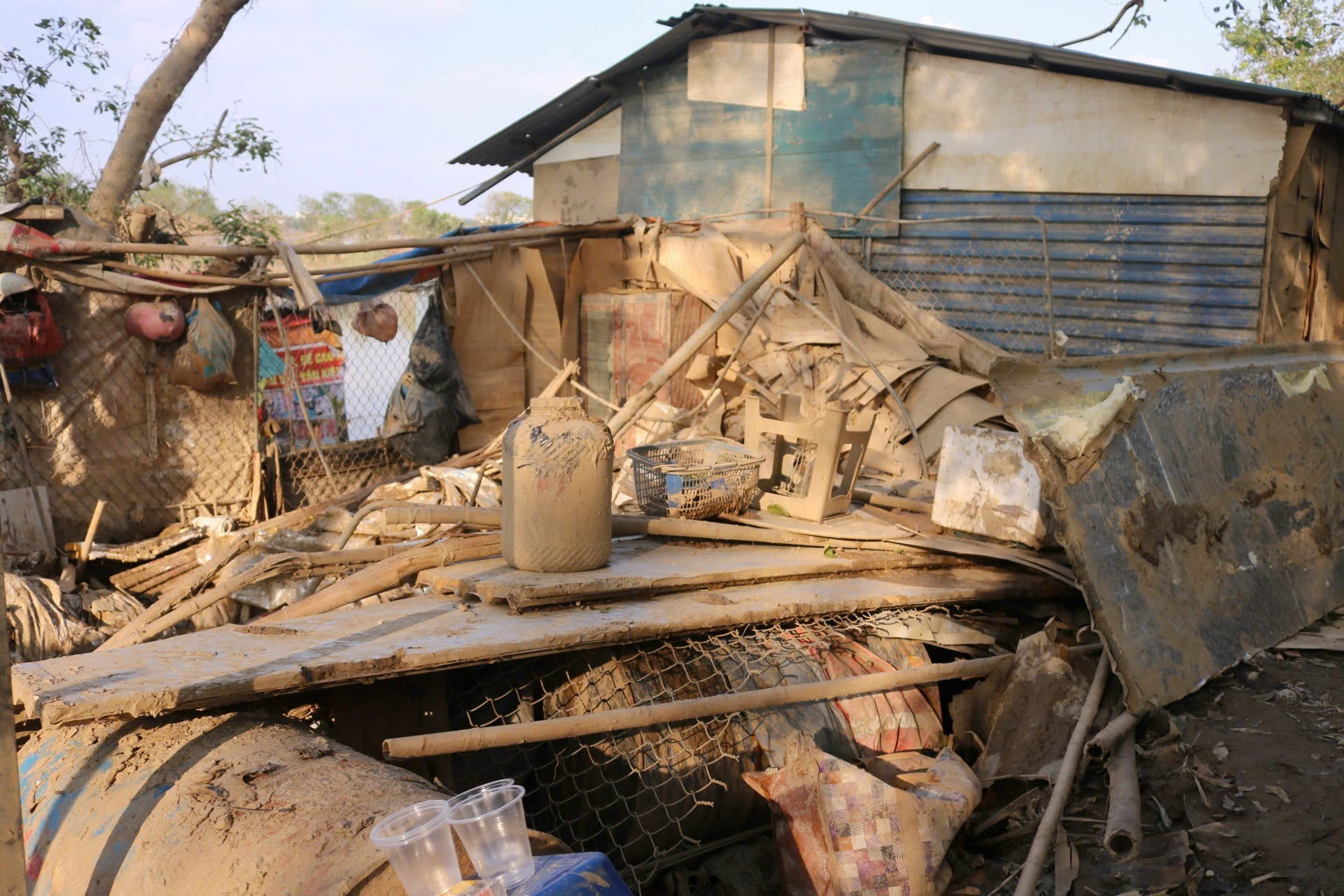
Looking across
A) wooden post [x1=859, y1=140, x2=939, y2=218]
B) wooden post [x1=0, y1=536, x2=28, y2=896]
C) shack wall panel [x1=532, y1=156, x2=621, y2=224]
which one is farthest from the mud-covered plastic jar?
shack wall panel [x1=532, y1=156, x2=621, y2=224]

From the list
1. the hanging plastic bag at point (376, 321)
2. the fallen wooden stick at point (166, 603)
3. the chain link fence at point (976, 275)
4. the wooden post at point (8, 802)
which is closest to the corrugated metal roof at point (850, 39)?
the chain link fence at point (976, 275)

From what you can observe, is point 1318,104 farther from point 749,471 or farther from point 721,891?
point 721,891

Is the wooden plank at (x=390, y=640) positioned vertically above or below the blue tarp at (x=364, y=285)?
below

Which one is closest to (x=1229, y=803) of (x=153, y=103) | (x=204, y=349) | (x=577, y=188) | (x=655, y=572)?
(x=655, y=572)

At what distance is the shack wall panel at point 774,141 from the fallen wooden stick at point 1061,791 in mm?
8303

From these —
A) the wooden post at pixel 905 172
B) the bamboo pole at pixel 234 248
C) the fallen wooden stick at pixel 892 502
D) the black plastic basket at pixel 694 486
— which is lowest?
the fallen wooden stick at pixel 892 502

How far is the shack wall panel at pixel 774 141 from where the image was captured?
446 inches

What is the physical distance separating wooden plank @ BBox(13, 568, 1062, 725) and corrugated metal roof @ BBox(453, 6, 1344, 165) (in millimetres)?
6242

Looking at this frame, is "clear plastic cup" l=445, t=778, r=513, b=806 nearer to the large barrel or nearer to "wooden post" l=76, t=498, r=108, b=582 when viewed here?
the large barrel

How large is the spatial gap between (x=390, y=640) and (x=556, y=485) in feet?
3.36

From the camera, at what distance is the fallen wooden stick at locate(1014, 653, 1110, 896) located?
→ 311cm

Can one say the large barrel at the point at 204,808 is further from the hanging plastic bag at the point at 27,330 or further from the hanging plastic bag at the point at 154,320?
the hanging plastic bag at the point at 154,320

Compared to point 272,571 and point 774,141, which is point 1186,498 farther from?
point 774,141

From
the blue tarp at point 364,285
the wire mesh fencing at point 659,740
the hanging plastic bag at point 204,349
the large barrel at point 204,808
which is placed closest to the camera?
the large barrel at point 204,808
